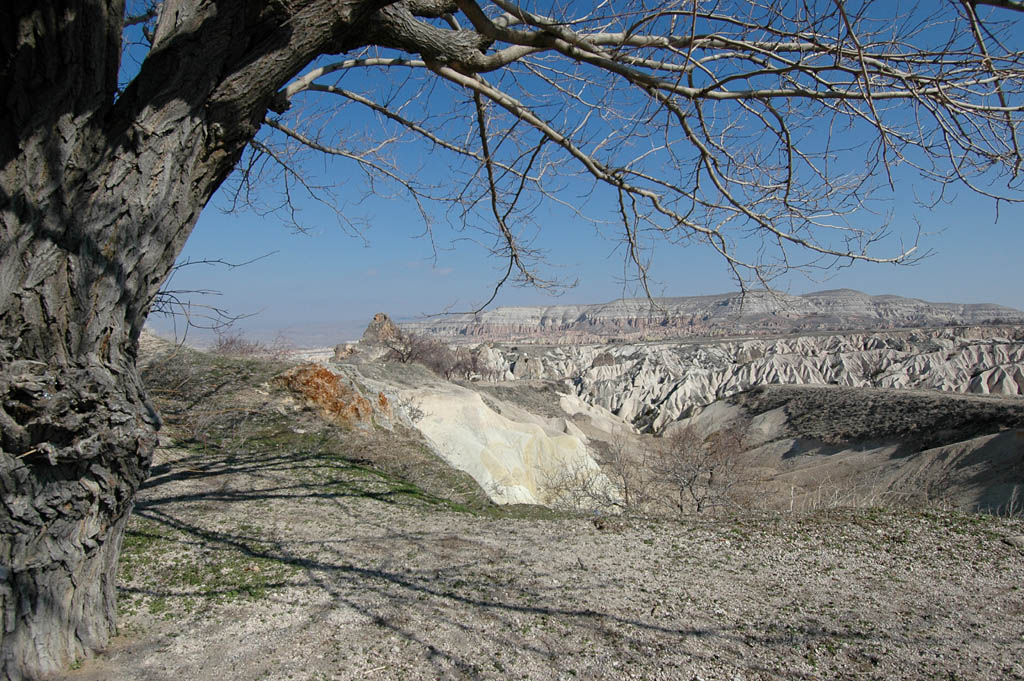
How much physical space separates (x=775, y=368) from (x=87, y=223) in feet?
194

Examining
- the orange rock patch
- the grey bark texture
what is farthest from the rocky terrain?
the orange rock patch

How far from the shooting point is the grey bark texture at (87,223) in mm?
2195

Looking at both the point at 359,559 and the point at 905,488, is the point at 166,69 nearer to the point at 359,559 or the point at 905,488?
the point at 359,559

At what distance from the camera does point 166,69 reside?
94.9 inches

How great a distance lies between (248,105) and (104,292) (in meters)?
1.02

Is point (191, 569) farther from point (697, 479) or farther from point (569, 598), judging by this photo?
point (697, 479)

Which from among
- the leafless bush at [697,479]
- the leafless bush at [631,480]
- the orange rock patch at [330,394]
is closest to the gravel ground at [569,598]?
the orange rock patch at [330,394]

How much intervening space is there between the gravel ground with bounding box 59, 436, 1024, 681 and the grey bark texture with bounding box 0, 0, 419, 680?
0.68 meters

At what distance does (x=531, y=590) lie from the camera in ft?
12.1

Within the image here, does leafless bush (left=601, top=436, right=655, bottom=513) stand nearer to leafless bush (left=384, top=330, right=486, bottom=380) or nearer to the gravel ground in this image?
the gravel ground

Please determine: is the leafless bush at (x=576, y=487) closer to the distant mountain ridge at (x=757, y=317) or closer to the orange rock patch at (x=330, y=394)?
the orange rock patch at (x=330, y=394)

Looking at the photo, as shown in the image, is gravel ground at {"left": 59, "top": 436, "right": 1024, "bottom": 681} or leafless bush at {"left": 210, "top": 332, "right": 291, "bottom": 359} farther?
leafless bush at {"left": 210, "top": 332, "right": 291, "bottom": 359}

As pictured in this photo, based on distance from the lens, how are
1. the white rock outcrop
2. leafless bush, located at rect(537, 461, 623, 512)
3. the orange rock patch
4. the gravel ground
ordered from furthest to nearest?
the white rock outcrop, leafless bush, located at rect(537, 461, 623, 512), the orange rock patch, the gravel ground

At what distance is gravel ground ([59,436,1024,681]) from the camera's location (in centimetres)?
280
